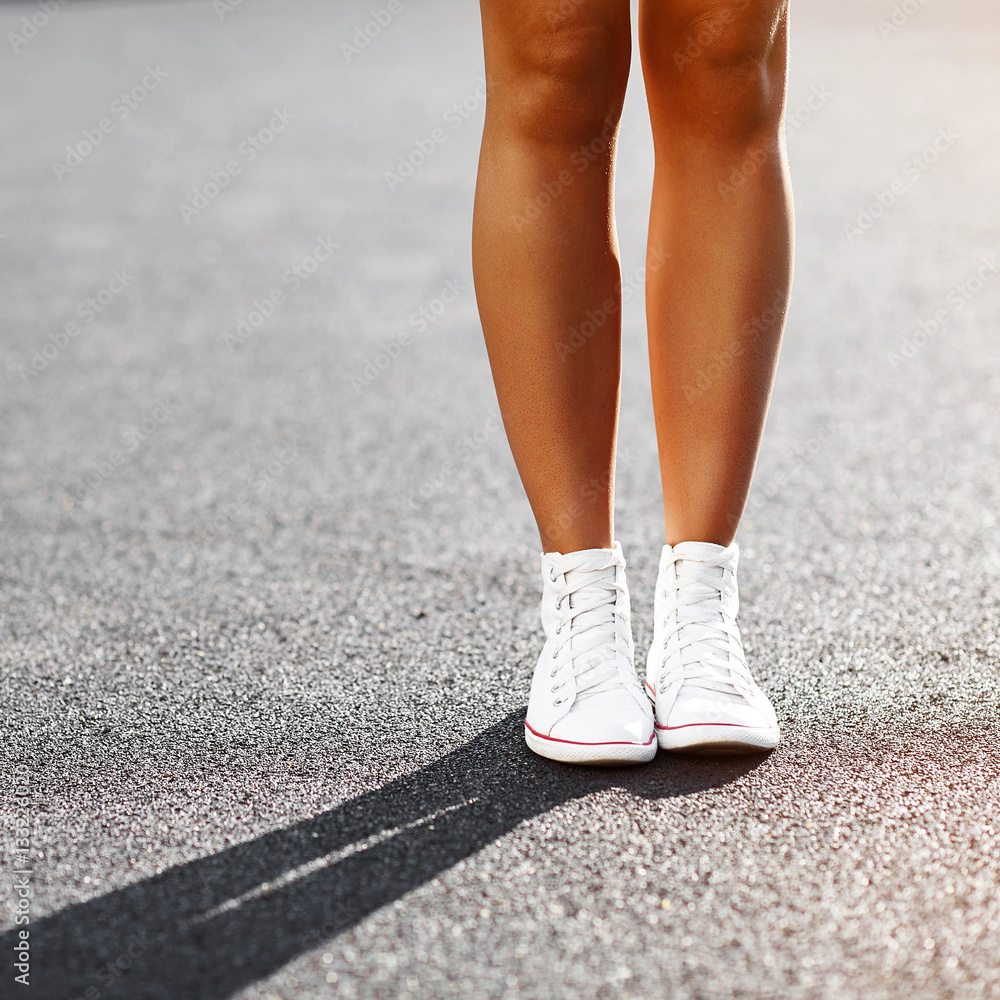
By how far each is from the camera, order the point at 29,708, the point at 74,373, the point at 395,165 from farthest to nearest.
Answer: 1. the point at 395,165
2. the point at 74,373
3. the point at 29,708

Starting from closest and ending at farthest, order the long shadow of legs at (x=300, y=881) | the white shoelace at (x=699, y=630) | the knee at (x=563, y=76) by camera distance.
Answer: the long shadow of legs at (x=300, y=881) < the knee at (x=563, y=76) < the white shoelace at (x=699, y=630)

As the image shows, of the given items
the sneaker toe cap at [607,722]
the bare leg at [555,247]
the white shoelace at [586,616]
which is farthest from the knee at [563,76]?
the sneaker toe cap at [607,722]

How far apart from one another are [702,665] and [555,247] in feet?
1.80

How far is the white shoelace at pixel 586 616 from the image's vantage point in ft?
4.64

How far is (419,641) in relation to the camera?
1.76 m

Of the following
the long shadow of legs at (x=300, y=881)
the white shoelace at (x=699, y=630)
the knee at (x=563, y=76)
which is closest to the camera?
the long shadow of legs at (x=300, y=881)

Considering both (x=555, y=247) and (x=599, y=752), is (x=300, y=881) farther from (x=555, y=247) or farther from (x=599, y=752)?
(x=555, y=247)

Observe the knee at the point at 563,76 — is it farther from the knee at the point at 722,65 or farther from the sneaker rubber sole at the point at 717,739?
the sneaker rubber sole at the point at 717,739

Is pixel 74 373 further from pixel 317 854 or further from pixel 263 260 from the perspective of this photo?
pixel 317 854

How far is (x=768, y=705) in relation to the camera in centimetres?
142

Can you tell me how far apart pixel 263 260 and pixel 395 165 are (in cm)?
158

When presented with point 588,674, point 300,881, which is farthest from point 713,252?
point 300,881

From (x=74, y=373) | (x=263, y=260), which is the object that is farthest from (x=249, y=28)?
(x=74, y=373)

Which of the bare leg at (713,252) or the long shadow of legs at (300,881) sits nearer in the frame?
the long shadow of legs at (300,881)
